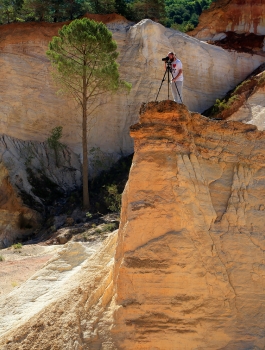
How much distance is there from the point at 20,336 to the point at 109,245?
2.37 meters

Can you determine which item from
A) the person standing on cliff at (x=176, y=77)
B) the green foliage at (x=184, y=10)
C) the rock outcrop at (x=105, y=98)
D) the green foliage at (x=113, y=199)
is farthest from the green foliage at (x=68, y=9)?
the person standing on cliff at (x=176, y=77)

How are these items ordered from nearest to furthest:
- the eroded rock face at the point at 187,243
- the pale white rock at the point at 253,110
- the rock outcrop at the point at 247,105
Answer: the eroded rock face at the point at 187,243 < the pale white rock at the point at 253,110 < the rock outcrop at the point at 247,105

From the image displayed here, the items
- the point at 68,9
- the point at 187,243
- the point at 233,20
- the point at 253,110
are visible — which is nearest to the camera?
the point at 187,243

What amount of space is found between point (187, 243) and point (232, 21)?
110 ft

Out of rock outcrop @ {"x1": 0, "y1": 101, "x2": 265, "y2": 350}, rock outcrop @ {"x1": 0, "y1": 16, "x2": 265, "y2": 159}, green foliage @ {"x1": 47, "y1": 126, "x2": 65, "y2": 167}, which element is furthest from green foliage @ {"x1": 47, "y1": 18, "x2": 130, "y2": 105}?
rock outcrop @ {"x1": 0, "y1": 101, "x2": 265, "y2": 350}

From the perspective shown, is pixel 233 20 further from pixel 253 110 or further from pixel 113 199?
pixel 113 199

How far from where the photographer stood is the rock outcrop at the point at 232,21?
3688 cm

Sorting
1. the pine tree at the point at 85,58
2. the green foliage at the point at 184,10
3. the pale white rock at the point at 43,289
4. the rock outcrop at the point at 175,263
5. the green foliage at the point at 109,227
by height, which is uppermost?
the green foliage at the point at 184,10

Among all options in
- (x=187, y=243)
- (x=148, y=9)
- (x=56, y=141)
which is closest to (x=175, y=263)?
(x=187, y=243)

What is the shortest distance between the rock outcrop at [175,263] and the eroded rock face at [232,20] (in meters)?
31.2

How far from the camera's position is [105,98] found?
29.7 metres

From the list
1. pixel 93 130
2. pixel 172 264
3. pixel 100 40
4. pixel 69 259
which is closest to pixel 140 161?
pixel 172 264

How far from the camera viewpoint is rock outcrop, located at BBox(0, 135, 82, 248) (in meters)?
24.8

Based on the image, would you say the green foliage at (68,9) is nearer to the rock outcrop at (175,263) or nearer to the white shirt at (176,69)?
the white shirt at (176,69)
